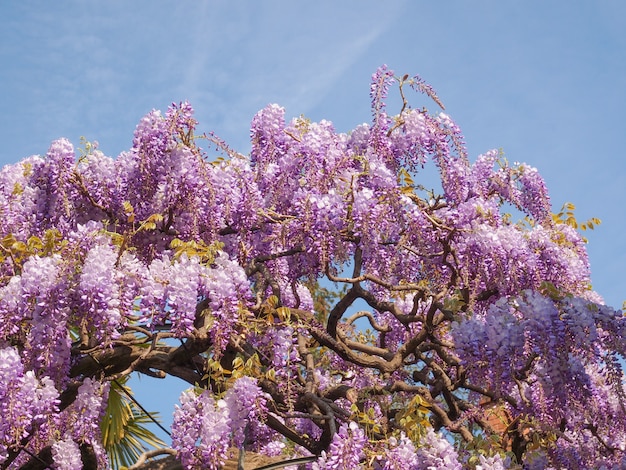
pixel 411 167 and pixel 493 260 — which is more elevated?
pixel 411 167

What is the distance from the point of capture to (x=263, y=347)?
6418 millimetres

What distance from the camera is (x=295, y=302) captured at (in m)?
7.58

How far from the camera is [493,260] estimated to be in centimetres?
629

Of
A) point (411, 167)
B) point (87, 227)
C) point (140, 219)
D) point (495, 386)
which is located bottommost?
point (495, 386)

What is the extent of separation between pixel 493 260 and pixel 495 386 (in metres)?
1.02

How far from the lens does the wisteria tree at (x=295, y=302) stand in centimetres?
558

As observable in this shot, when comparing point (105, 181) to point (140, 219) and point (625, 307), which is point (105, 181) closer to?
point (140, 219)

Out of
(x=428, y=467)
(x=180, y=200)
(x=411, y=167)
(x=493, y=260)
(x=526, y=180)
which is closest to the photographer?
(x=428, y=467)

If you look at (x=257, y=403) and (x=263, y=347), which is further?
(x=263, y=347)

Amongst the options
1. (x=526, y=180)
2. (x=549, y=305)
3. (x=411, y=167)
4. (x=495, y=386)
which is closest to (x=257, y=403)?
(x=495, y=386)

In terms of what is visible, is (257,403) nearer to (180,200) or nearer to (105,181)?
(180,200)

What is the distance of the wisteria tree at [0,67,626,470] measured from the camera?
5582 millimetres

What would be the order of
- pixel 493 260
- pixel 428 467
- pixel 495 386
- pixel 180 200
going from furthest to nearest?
pixel 180 200
pixel 493 260
pixel 495 386
pixel 428 467

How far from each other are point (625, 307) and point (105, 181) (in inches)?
167
